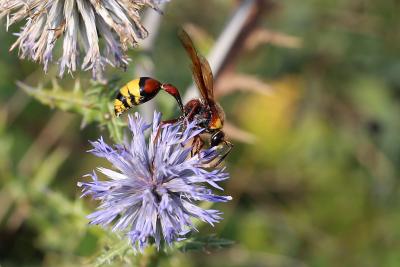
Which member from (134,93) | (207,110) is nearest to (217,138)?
(207,110)

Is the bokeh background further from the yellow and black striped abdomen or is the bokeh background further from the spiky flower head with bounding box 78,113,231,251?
the spiky flower head with bounding box 78,113,231,251

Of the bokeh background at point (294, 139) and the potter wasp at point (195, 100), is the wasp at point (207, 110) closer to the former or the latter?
the potter wasp at point (195, 100)

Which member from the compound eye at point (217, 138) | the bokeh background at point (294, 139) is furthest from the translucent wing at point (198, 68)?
the bokeh background at point (294, 139)

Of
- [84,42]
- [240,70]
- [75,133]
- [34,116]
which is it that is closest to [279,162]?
[240,70]

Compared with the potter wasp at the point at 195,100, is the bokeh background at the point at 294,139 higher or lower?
lower

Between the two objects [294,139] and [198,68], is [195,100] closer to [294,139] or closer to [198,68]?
[198,68]
